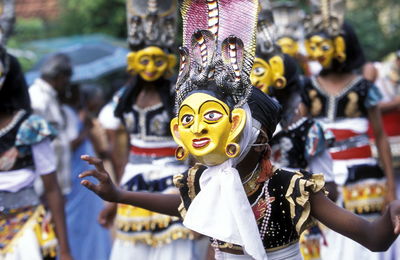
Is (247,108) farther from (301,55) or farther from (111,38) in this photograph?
(111,38)

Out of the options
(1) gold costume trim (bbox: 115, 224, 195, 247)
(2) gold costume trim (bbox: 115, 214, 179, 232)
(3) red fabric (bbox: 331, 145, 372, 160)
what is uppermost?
(3) red fabric (bbox: 331, 145, 372, 160)

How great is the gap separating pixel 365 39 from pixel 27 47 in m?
5.73

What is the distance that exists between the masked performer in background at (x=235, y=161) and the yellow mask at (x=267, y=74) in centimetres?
124

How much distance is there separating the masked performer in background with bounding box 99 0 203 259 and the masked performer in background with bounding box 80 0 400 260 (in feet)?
6.55

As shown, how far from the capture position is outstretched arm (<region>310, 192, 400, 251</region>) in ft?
9.37

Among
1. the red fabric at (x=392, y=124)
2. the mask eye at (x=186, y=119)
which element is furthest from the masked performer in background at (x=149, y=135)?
the red fabric at (x=392, y=124)

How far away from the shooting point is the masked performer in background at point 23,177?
4.41 meters

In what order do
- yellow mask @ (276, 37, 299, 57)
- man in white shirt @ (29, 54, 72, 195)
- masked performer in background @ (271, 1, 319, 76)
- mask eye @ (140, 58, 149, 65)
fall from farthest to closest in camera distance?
masked performer in background @ (271, 1, 319, 76) < man in white shirt @ (29, 54, 72, 195) < yellow mask @ (276, 37, 299, 57) < mask eye @ (140, 58, 149, 65)

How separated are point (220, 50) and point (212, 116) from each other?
0.33 metres

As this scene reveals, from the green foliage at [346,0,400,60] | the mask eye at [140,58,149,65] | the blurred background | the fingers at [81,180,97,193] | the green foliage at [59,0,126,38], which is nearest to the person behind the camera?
the fingers at [81,180,97,193]

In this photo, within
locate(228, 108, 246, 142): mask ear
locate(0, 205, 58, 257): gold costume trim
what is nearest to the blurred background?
locate(0, 205, 58, 257): gold costume trim

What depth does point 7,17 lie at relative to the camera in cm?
503

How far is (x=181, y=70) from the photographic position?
10.9 feet

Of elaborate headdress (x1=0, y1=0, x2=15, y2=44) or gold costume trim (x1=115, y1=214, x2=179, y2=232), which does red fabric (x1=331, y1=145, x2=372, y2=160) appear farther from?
elaborate headdress (x1=0, y1=0, x2=15, y2=44)
